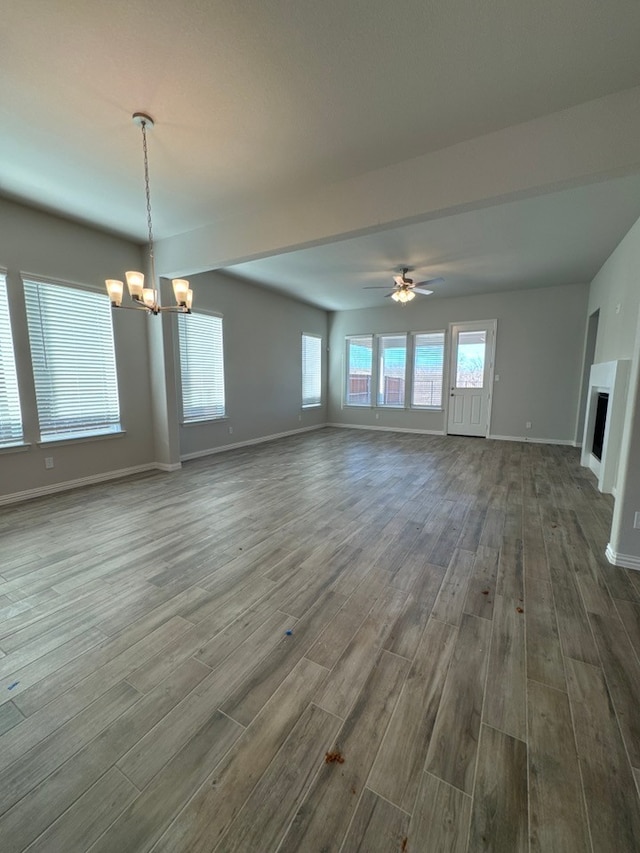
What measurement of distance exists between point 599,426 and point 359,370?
200 inches

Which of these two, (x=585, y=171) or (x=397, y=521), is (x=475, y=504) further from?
(x=585, y=171)

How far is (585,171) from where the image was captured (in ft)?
7.13

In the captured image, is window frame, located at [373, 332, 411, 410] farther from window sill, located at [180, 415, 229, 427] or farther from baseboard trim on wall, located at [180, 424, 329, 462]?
window sill, located at [180, 415, 229, 427]

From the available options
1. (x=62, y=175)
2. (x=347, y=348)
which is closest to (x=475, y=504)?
(x=62, y=175)

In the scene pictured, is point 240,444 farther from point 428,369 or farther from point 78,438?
point 428,369

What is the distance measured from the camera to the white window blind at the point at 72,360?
374 cm

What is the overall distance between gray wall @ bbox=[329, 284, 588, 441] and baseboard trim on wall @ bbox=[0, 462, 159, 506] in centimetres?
599

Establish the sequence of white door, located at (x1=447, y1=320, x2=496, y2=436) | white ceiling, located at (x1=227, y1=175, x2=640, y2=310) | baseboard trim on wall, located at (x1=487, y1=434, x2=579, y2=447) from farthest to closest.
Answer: white door, located at (x1=447, y1=320, x2=496, y2=436)
baseboard trim on wall, located at (x1=487, y1=434, x2=579, y2=447)
white ceiling, located at (x1=227, y1=175, x2=640, y2=310)

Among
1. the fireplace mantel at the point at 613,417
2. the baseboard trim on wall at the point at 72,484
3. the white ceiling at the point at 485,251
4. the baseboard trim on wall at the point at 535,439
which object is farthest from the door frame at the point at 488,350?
the baseboard trim on wall at the point at 72,484

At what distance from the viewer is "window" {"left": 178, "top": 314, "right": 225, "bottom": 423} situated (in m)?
5.30

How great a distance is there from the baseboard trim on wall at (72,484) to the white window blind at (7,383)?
563 millimetres

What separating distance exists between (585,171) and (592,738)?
9.68ft

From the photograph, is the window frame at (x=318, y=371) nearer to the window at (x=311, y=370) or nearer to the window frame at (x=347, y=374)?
the window at (x=311, y=370)

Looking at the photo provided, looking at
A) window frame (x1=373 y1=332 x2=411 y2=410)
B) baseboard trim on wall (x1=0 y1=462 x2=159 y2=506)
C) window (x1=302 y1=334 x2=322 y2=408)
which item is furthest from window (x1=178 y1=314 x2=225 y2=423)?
window frame (x1=373 y1=332 x2=411 y2=410)
